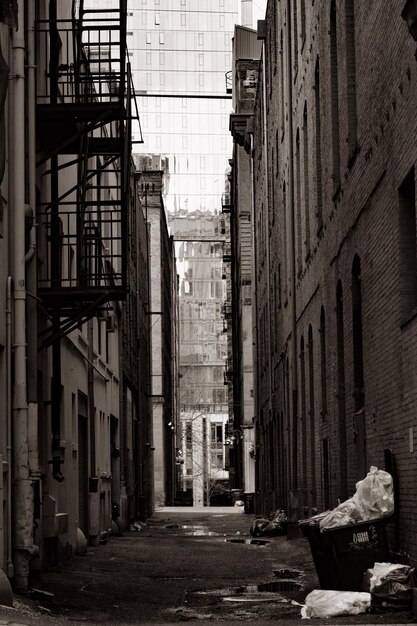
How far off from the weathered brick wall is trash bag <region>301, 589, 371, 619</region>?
1.23 m

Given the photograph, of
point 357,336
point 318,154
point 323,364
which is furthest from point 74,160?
point 323,364

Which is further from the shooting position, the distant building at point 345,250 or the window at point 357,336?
the window at point 357,336

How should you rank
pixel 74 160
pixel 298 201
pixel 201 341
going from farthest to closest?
pixel 201 341 → pixel 298 201 → pixel 74 160

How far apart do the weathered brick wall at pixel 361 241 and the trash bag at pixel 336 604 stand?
1.23m

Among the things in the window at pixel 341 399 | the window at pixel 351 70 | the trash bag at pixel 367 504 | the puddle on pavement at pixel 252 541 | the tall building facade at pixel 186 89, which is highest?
the tall building facade at pixel 186 89

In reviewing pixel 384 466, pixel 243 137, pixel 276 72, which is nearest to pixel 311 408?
pixel 384 466

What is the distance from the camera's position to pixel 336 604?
10.8 m

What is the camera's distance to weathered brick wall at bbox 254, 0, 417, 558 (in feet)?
40.9

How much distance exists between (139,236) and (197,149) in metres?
74.8

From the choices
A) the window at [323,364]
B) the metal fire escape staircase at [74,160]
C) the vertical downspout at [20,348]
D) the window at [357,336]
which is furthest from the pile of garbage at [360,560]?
the window at [323,364]

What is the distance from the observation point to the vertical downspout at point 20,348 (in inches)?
505

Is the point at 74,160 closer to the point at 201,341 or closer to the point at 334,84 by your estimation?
the point at 334,84

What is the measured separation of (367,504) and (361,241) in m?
4.68

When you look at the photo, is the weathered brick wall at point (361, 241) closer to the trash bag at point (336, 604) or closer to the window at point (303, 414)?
the window at point (303, 414)
